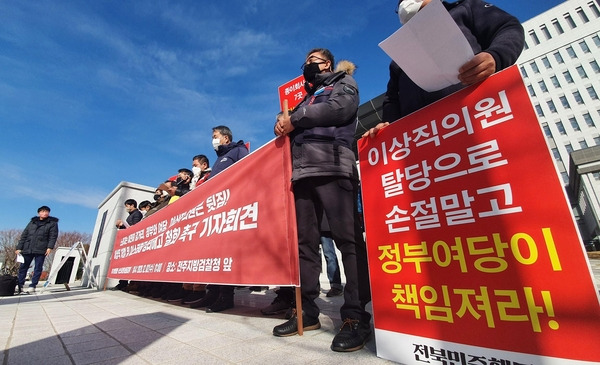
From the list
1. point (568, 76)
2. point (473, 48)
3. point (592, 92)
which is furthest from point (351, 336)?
point (568, 76)

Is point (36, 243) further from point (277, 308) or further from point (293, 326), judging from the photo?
point (293, 326)

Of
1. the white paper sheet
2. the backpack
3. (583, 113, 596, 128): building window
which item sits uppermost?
(583, 113, 596, 128): building window

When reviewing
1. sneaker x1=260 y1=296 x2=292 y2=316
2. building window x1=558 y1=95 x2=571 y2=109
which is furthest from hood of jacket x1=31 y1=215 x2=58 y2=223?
building window x1=558 y1=95 x2=571 y2=109

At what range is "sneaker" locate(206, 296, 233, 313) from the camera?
2.79 m

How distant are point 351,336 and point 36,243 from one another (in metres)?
8.67

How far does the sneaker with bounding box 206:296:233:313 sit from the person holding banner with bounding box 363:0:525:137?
230 cm

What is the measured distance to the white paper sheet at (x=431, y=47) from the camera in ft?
3.63

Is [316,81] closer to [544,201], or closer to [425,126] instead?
[425,126]

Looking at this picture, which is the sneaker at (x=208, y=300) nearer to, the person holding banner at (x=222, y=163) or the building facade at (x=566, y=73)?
the person holding banner at (x=222, y=163)

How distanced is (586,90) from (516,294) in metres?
46.4

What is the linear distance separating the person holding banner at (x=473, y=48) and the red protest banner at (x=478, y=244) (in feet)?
0.35

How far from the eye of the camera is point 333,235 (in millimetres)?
1791

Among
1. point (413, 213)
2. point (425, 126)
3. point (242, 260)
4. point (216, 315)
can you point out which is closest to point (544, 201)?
point (413, 213)

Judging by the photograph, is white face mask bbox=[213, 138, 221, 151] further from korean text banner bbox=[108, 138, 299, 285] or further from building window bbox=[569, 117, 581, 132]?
building window bbox=[569, 117, 581, 132]
